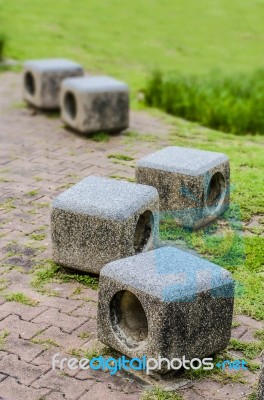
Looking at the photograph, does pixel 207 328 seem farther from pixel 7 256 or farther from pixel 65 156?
pixel 65 156

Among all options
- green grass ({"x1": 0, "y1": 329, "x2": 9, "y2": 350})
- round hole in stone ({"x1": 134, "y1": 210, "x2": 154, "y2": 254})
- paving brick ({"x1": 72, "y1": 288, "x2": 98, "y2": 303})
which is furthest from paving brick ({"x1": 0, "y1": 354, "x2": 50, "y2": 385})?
round hole in stone ({"x1": 134, "y1": 210, "x2": 154, "y2": 254})

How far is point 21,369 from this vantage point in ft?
14.6

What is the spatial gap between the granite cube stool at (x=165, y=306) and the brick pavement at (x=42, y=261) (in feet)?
0.75

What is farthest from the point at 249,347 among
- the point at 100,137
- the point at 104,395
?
the point at 100,137

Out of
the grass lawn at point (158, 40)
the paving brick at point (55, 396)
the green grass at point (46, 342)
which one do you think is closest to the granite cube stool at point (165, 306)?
the green grass at point (46, 342)

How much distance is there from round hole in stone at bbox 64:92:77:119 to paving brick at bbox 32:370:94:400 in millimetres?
5761

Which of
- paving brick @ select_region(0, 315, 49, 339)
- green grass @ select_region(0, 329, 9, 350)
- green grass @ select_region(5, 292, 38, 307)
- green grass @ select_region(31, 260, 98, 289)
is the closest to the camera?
green grass @ select_region(0, 329, 9, 350)

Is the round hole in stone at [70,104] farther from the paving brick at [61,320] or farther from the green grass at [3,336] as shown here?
the green grass at [3,336]

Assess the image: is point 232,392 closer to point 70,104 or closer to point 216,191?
point 216,191

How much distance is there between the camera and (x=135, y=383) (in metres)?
4.34

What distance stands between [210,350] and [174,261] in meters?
0.57

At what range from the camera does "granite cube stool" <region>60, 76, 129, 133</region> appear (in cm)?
925

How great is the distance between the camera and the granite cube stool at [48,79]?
34.3 ft

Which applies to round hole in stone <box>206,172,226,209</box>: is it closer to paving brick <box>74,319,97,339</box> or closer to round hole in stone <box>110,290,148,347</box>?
paving brick <box>74,319,97,339</box>
